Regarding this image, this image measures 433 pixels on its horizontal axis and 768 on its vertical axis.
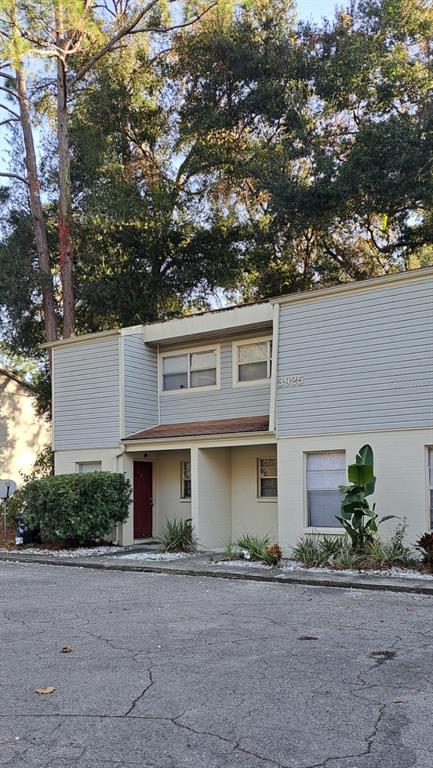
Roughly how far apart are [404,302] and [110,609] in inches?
309

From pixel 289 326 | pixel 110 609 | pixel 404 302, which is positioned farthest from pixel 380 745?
pixel 289 326

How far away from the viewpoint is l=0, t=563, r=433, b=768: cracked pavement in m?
4.39

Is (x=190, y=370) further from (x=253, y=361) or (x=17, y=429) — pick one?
(x=17, y=429)

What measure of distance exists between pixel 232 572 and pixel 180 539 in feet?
12.4

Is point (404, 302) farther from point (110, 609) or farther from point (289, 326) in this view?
point (110, 609)

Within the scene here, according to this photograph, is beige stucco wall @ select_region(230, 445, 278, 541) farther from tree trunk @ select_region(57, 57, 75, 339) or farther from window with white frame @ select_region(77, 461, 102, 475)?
tree trunk @ select_region(57, 57, 75, 339)

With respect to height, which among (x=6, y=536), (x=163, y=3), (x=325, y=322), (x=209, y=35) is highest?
(x=163, y=3)

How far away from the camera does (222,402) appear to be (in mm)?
17641

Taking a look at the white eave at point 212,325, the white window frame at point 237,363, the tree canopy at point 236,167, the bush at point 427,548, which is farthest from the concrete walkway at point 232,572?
the tree canopy at point 236,167

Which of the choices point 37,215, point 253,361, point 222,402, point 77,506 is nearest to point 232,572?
point 77,506

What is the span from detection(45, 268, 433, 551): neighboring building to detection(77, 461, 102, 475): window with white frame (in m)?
0.03

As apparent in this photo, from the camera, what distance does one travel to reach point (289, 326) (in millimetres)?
15133

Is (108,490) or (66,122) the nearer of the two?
(108,490)

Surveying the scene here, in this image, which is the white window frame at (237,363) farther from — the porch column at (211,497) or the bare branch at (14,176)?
the bare branch at (14,176)
